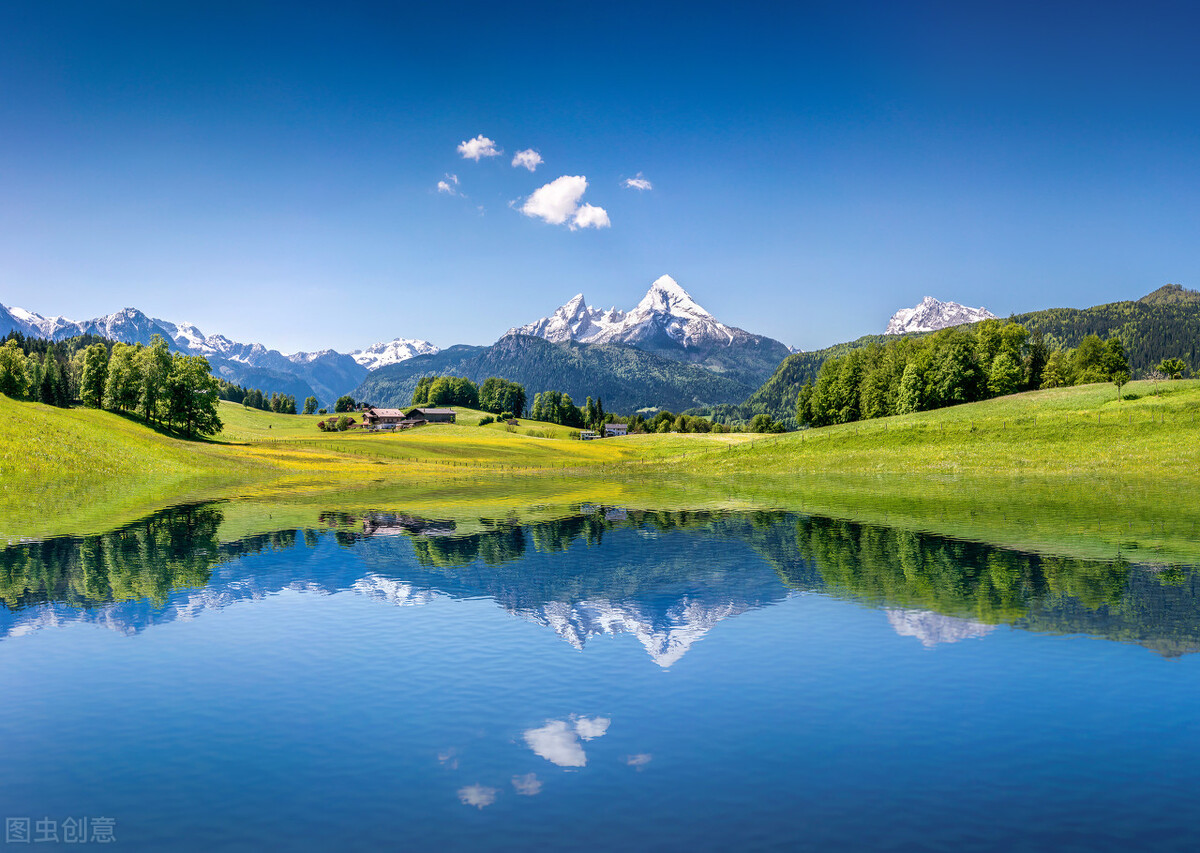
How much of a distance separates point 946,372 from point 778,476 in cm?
5817

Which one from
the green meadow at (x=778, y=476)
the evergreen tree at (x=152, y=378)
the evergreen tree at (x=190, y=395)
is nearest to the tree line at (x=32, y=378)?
the evergreen tree at (x=152, y=378)

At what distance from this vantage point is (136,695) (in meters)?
16.8

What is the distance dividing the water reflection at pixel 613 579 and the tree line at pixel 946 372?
314 feet

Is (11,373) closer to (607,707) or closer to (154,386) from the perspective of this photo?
(154,386)

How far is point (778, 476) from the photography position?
282 ft

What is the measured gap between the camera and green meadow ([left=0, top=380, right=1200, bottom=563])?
43656mm

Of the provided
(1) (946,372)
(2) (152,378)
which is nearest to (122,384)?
(2) (152,378)

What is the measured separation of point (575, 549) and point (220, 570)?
16358 millimetres

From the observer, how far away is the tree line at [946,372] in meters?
125

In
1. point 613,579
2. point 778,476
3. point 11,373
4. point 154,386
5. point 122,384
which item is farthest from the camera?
point 11,373

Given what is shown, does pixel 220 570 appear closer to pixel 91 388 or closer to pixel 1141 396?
pixel 1141 396

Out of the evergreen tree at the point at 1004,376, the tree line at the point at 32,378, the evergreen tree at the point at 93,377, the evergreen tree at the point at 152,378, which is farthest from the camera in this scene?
the tree line at the point at 32,378

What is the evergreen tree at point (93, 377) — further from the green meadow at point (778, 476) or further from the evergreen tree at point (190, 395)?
the green meadow at point (778, 476)

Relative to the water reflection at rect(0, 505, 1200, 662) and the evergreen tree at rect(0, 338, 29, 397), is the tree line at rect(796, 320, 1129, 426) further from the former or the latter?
the evergreen tree at rect(0, 338, 29, 397)
